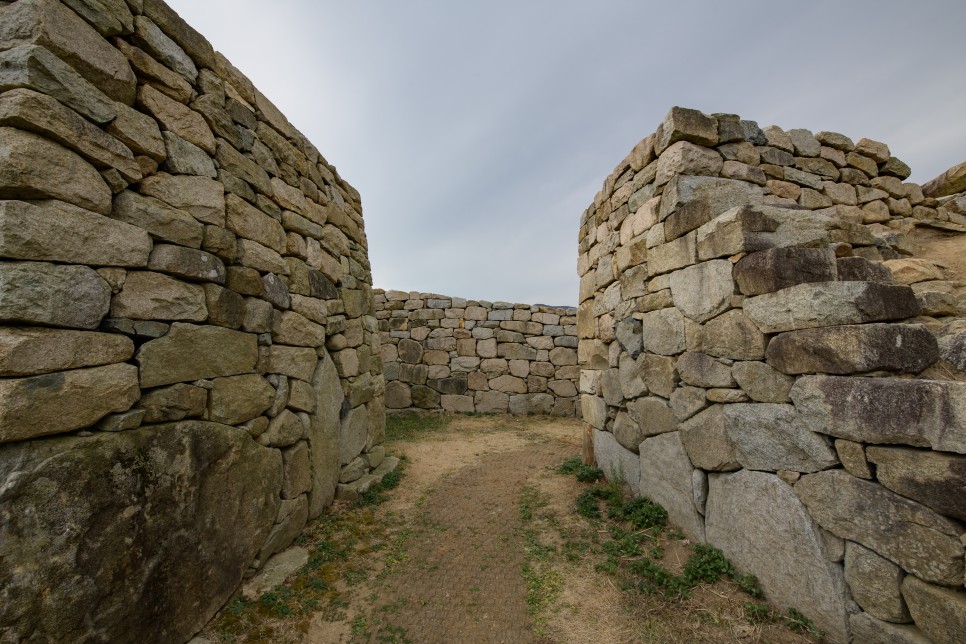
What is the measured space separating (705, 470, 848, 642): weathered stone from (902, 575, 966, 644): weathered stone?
30 cm

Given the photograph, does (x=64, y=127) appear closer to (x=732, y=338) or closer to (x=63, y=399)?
(x=63, y=399)

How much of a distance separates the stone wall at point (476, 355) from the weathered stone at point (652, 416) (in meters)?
5.43

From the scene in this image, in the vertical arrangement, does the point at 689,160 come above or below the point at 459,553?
above

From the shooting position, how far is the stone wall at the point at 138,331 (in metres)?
1.63

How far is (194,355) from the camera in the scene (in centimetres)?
238

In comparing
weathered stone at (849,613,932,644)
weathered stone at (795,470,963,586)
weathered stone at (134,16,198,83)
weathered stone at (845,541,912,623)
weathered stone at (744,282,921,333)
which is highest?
weathered stone at (134,16,198,83)

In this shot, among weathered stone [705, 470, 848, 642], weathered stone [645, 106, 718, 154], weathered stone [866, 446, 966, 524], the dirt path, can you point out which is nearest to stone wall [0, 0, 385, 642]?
the dirt path

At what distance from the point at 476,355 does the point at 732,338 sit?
691cm

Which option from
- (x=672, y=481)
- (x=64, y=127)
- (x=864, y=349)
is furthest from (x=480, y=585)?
(x=64, y=127)

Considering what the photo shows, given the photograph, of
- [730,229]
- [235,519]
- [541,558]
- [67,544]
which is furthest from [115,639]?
[730,229]

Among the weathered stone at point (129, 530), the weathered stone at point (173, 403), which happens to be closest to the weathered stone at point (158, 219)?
the weathered stone at point (173, 403)

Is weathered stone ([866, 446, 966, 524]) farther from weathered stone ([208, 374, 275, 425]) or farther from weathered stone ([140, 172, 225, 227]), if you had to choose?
weathered stone ([140, 172, 225, 227])

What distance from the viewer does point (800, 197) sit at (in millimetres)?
3602

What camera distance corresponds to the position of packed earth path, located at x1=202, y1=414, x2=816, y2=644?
7.73 feet
